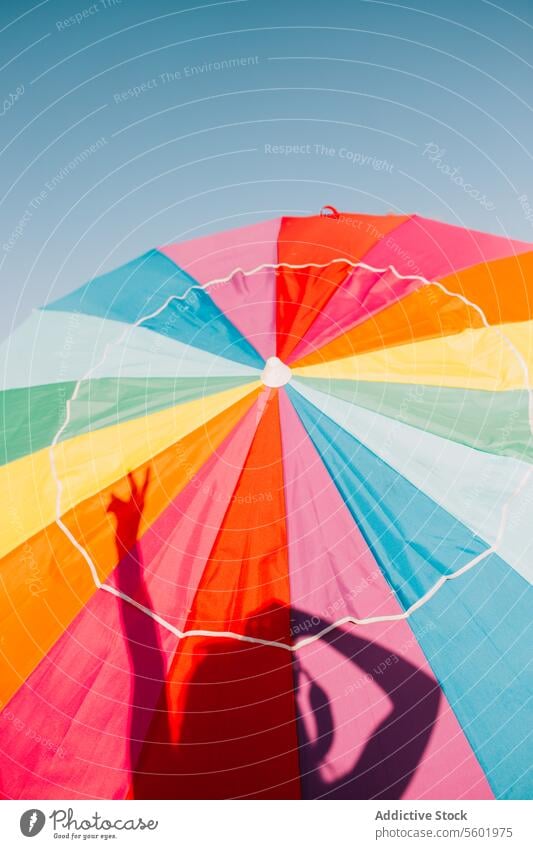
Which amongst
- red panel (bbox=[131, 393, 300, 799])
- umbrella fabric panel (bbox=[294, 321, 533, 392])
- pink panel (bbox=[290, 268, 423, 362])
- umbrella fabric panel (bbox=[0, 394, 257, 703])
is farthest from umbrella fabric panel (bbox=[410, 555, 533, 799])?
pink panel (bbox=[290, 268, 423, 362])

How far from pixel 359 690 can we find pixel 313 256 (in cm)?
418

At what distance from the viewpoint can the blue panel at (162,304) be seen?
6.14m

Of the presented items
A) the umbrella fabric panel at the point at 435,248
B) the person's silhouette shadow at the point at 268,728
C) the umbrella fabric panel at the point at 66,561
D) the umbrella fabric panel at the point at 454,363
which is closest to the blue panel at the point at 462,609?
the person's silhouette shadow at the point at 268,728

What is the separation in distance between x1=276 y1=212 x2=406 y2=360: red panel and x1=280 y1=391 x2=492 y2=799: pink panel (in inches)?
75.5

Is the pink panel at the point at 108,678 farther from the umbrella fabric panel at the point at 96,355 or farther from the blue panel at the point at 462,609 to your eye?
the umbrella fabric panel at the point at 96,355

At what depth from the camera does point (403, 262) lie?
6492 millimetres

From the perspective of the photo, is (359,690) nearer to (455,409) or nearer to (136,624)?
(136,624)

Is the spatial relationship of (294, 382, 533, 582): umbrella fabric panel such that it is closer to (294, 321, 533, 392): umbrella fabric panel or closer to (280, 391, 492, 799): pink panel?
(294, 321, 533, 392): umbrella fabric panel

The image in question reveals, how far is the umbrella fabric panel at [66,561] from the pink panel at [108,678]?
11 cm

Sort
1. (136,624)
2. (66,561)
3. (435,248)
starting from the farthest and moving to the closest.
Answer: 1. (435,248)
2. (66,561)
3. (136,624)

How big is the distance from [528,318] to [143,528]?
13.1ft

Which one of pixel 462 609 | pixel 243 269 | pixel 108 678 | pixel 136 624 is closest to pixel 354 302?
pixel 243 269

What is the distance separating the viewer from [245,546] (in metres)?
4.78

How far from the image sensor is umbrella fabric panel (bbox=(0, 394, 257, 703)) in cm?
480
